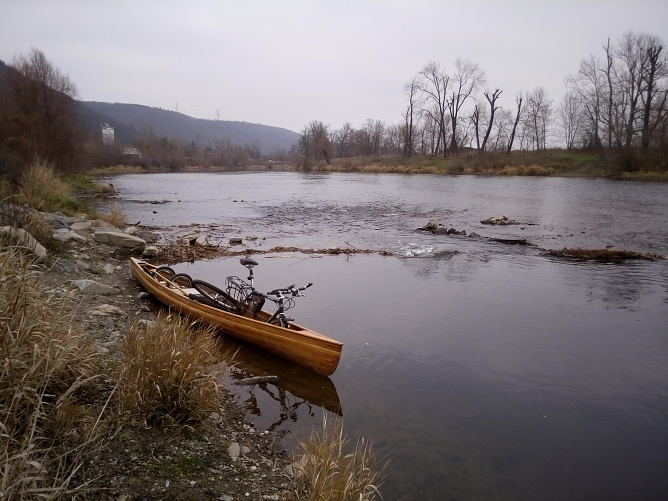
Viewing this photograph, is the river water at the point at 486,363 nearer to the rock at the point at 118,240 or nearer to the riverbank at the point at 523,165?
the rock at the point at 118,240

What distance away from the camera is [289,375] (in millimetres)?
6051

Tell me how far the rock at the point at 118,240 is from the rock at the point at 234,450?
32.1 feet

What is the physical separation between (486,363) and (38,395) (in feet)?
17.3

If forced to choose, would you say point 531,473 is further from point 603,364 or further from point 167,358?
point 167,358

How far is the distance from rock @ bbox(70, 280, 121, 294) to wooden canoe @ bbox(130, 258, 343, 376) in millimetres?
965

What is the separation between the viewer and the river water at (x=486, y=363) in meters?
4.36

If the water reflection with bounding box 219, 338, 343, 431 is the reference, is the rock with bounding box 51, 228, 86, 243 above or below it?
above

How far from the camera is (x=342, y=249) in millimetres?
13867

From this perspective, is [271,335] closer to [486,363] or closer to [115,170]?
[486,363]

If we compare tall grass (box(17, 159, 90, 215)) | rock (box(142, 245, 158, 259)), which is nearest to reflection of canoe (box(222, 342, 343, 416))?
rock (box(142, 245, 158, 259))

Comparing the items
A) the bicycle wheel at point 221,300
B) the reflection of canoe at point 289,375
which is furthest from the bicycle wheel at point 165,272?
the reflection of canoe at point 289,375

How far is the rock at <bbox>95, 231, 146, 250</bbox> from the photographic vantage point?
1245 cm

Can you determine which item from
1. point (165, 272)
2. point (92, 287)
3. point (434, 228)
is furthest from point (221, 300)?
point (434, 228)

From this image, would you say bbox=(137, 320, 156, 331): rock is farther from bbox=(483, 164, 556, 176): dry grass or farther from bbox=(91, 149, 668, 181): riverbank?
bbox=(483, 164, 556, 176): dry grass
